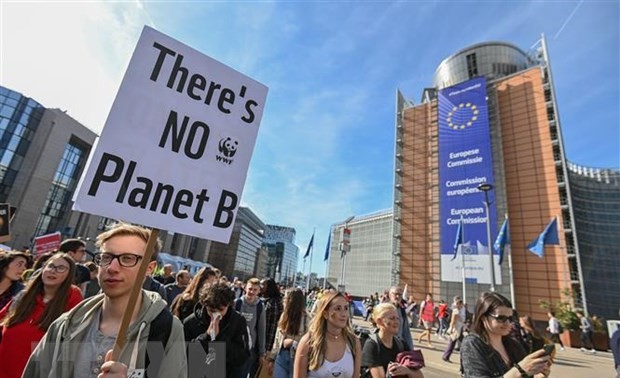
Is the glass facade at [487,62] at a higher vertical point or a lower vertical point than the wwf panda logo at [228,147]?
higher

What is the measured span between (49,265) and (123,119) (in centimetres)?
190

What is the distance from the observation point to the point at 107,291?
161 cm

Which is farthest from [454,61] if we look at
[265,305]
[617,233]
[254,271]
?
[254,271]

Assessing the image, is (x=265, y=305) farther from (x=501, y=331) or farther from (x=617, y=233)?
(x=617, y=233)

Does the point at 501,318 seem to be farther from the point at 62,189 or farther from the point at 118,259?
the point at 62,189

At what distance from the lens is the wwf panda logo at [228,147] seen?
210 cm

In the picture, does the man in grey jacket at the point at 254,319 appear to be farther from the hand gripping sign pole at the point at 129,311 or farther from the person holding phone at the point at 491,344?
the hand gripping sign pole at the point at 129,311

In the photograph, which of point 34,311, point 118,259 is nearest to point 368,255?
point 34,311

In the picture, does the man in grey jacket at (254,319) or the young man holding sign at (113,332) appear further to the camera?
the man in grey jacket at (254,319)

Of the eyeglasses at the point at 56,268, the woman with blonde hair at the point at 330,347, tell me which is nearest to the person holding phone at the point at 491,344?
the woman with blonde hair at the point at 330,347

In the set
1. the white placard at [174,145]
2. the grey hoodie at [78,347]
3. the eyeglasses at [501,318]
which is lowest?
the grey hoodie at [78,347]

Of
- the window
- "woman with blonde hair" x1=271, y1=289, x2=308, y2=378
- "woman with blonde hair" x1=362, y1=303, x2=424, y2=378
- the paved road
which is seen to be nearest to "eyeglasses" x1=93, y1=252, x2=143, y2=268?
"woman with blonde hair" x1=362, y1=303, x2=424, y2=378

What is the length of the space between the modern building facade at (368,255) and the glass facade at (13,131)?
4927 cm

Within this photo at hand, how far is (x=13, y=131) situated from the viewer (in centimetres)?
3969
